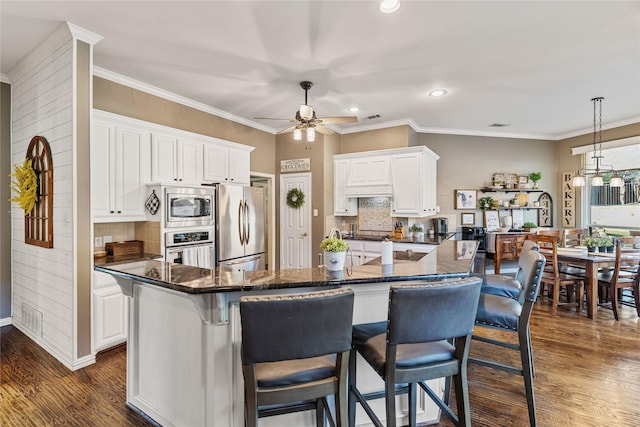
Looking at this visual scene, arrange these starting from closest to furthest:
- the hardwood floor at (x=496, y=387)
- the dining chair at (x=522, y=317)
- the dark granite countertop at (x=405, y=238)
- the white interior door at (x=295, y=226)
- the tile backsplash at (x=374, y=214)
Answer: the dining chair at (x=522, y=317), the hardwood floor at (x=496, y=387), the dark granite countertop at (x=405, y=238), the tile backsplash at (x=374, y=214), the white interior door at (x=295, y=226)

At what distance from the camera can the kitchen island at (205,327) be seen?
1.68 m

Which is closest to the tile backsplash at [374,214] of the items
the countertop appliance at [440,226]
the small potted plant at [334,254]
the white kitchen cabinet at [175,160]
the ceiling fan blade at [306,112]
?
the countertop appliance at [440,226]

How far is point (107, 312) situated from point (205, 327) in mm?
1947

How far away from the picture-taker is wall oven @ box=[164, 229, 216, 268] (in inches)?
137

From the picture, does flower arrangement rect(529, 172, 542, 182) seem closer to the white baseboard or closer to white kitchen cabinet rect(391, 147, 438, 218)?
white kitchen cabinet rect(391, 147, 438, 218)

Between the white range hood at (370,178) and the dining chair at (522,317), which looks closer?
the dining chair at (522,317)

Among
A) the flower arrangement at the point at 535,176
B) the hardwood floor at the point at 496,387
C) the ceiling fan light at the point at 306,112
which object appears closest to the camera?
the hardwood floor at the point at 496,387

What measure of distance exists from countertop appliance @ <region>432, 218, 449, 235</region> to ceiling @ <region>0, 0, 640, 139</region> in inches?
81.2

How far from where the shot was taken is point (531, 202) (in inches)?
254

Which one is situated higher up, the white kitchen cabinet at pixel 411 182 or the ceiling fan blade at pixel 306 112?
the ceiling fan blade at pixel 306 112

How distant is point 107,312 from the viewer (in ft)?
9.89

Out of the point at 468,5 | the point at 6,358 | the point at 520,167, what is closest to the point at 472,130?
the point at 520,167

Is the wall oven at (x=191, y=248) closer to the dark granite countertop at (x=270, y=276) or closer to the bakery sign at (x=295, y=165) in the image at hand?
the dark granite countertop at (x=270, y=276)

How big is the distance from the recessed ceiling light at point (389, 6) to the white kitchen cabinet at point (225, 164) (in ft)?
9.26
